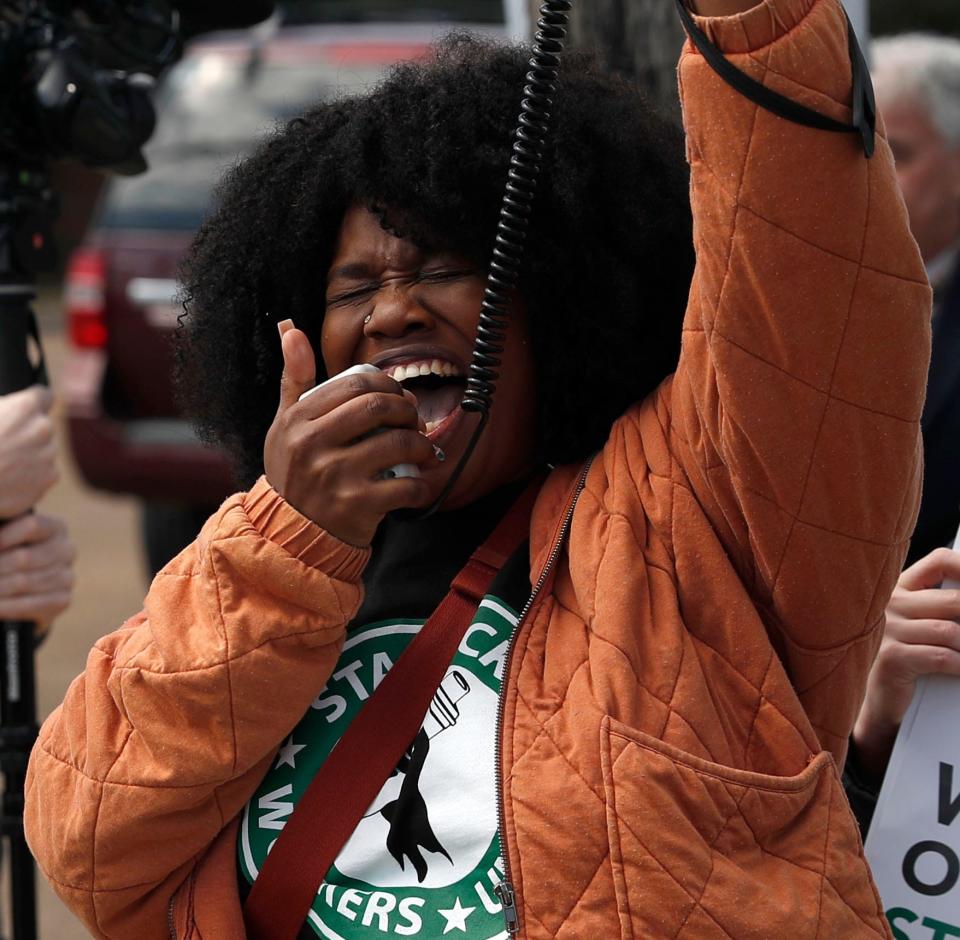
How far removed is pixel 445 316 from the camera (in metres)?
1.93

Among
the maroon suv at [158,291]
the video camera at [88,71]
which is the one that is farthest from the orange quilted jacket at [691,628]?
the maroon suv at [158,291]

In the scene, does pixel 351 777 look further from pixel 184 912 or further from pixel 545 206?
pixel 545 206

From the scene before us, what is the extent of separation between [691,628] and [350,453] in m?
0.41

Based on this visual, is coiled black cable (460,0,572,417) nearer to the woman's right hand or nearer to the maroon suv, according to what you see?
the woman's right hand

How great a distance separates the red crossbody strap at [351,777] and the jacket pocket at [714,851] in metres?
0.28

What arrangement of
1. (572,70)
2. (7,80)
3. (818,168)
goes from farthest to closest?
(7,80)
(572,70)
(818,168)

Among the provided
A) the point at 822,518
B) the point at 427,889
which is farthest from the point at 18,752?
the point at 822,518

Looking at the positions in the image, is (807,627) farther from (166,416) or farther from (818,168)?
(166,416)

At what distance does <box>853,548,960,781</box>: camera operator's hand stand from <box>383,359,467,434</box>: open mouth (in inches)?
26.5

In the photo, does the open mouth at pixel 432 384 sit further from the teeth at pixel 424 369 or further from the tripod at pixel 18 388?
the tripod at pixel 18 388

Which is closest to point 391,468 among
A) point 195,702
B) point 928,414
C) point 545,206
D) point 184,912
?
point 195,702

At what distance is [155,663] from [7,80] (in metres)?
1.61

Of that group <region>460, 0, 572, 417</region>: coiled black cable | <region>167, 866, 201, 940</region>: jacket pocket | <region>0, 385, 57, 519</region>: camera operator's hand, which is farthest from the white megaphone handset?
<region>0, 385, 57, 519</region>: camera operator's hand

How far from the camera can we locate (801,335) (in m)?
1.57
